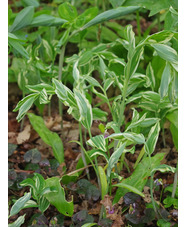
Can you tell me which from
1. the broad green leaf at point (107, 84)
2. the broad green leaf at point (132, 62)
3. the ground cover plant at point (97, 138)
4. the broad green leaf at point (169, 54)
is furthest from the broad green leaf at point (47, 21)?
the broad green leaf at point (169, 54)

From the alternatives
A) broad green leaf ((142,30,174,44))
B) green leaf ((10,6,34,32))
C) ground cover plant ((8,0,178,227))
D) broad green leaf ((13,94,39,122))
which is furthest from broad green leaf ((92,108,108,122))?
green leaf ((10,6,34,32))

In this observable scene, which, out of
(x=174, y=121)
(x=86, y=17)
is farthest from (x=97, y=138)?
(x=86, y=17)

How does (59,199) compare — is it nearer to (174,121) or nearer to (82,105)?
(82,105)

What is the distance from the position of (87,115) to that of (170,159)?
19.9 inches

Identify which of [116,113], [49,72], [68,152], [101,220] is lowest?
[101,220]

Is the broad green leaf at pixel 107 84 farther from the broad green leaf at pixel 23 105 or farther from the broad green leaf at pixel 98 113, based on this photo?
the broad green leaf at pixel 23 105

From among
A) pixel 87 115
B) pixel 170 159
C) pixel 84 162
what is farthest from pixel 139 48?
pixel 170 159

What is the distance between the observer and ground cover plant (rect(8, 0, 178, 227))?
1.00m

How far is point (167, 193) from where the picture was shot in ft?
3.96

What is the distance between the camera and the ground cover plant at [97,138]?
1003 millimetres

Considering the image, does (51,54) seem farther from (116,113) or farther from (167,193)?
(167,193)

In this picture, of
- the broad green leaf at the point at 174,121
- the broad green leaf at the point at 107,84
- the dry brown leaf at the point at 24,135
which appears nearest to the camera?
the broad green leaf at the point at 107,84

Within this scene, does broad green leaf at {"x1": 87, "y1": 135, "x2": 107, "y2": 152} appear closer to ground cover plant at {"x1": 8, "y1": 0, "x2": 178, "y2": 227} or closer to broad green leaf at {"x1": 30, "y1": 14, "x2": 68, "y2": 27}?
ground cover plant at {"x1": 8, "y1": 0, "x2": 178, "y2": 227}
